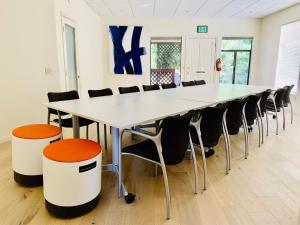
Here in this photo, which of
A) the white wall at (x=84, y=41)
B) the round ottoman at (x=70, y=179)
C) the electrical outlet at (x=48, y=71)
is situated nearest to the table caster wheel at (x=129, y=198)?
the round ottoman at (x=70, y=179)

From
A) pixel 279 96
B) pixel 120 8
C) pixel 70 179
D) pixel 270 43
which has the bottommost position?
pixel 70 179

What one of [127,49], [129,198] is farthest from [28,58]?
[127,49]

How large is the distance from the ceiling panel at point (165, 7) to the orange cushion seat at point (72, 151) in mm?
4700

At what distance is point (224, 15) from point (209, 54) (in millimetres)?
1258

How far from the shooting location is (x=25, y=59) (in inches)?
139

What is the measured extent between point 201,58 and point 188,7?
200 centimetres

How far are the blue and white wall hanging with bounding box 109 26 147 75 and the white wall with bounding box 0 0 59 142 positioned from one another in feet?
12.0

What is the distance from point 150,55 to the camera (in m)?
7.55

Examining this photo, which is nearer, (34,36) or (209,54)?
(34,36)

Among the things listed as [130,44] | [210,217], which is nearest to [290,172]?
[210,217]

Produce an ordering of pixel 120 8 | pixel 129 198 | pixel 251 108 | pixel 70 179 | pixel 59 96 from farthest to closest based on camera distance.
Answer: pixel 120 8, pixel 251 108, pixel 59 96, pixel 129 198, pixel 70 179

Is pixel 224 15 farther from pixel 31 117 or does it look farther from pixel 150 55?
pixel 31 117

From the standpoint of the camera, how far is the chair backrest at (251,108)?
10.1 ft

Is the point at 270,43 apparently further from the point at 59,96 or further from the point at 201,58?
the point at 59,96
